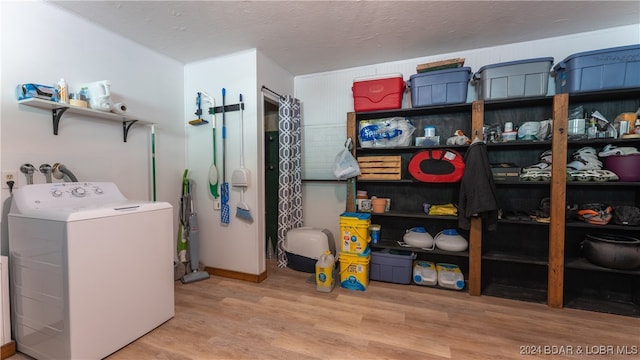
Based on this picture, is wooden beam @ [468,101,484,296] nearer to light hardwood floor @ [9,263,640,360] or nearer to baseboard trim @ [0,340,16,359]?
light hardwood floor @ [9,263,640,360]

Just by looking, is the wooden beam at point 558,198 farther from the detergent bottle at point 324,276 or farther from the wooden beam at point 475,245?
the detergent bottle at point 324,276

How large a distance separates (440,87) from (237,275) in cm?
262

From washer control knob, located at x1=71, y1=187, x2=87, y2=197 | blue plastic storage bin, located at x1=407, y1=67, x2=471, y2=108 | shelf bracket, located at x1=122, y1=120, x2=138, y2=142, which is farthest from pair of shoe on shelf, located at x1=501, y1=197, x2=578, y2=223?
shelf bracket, located at x1=122, y1=120, x2=138, y2=142

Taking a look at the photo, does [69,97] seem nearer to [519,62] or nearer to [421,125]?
[421,125]

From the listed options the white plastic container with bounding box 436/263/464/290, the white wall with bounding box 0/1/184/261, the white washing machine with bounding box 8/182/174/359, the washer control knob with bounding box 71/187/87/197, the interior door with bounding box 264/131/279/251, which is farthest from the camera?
the interior door with bounding box 264/131/279/251

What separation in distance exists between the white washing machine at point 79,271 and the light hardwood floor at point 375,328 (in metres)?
0.20

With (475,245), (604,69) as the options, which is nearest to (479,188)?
(475,245)

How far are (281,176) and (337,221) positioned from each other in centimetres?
85

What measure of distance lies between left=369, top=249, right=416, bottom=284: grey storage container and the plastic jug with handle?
2516 millimetres

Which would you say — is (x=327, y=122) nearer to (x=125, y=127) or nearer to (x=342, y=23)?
(x=342, y=23)

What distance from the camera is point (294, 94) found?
10.3ft

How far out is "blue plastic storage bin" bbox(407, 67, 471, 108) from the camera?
7.22 ft

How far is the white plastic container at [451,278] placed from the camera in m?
2.27

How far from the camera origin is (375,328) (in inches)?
68.3
